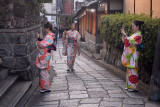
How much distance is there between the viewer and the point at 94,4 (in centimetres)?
1830

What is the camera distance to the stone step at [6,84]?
19.5 ft

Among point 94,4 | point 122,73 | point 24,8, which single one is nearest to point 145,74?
point 122,73

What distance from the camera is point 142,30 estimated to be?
7297 mm

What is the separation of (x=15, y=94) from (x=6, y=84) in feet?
1.30

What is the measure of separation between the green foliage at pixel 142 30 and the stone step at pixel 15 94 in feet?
10.8

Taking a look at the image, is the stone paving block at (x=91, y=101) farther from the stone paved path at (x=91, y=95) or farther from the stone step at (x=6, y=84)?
the stone step at (x=6, y=84)

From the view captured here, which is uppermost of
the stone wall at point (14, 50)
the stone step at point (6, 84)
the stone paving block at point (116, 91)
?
the stone wall at point (14, 50)

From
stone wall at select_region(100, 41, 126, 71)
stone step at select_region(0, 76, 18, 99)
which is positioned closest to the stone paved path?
stone step at select_region(0, 76, 18, 99)

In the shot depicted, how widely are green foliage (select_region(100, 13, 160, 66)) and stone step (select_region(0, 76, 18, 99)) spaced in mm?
3540

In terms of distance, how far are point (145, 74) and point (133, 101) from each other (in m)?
1.96

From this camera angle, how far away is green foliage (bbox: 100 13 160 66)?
668 centimetres

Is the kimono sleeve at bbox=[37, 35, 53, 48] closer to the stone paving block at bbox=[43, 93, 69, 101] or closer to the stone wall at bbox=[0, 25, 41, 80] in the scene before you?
the stone wall at bbox=[0, 25, 41, 80]

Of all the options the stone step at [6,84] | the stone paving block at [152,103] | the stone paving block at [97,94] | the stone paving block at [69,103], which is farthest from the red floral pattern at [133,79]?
the stone step at [6,84]

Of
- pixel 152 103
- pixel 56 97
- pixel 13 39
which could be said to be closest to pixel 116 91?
pixel 152 103
